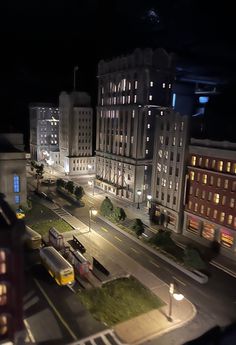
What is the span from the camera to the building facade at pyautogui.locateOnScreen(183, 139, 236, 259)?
5428 cm

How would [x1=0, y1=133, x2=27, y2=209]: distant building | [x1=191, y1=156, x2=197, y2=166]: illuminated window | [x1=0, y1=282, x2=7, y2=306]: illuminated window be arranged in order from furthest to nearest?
[x1=0, y1=133, x2=27, y2=209]: distant building < [x1=191, y1=156, x2=197, y2=166]: illuminated window < [x1=0, y1=282, x2=7, y2=306]: illuminated window

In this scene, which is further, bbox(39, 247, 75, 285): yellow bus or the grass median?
bbox(39, 247, 75, 285): yellow bus

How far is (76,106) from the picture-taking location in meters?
116

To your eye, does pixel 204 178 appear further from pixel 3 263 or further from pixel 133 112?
pixel 3 263

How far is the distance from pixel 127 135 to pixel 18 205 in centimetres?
3553

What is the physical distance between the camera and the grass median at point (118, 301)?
37.3 m

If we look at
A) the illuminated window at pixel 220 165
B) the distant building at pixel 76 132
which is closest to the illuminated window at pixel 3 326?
the illuminated window at pixel 220 165

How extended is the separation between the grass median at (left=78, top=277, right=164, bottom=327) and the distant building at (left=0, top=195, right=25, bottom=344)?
10.8 m

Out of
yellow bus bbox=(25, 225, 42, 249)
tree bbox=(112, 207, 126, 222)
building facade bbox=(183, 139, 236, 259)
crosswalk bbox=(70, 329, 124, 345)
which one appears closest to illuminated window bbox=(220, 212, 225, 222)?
building facade bbox=(183, 139, 236, 259)

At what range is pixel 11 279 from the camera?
28344 millimetres

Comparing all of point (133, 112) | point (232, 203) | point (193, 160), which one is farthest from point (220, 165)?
point (133, 112)

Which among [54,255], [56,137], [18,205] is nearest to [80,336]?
[54,255]

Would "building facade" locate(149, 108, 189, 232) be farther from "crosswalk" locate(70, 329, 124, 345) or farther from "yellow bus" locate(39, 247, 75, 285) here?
"crosswalk" locate(70, 329, 124, 345)

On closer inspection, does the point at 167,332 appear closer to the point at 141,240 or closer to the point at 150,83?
the point at 141,240
